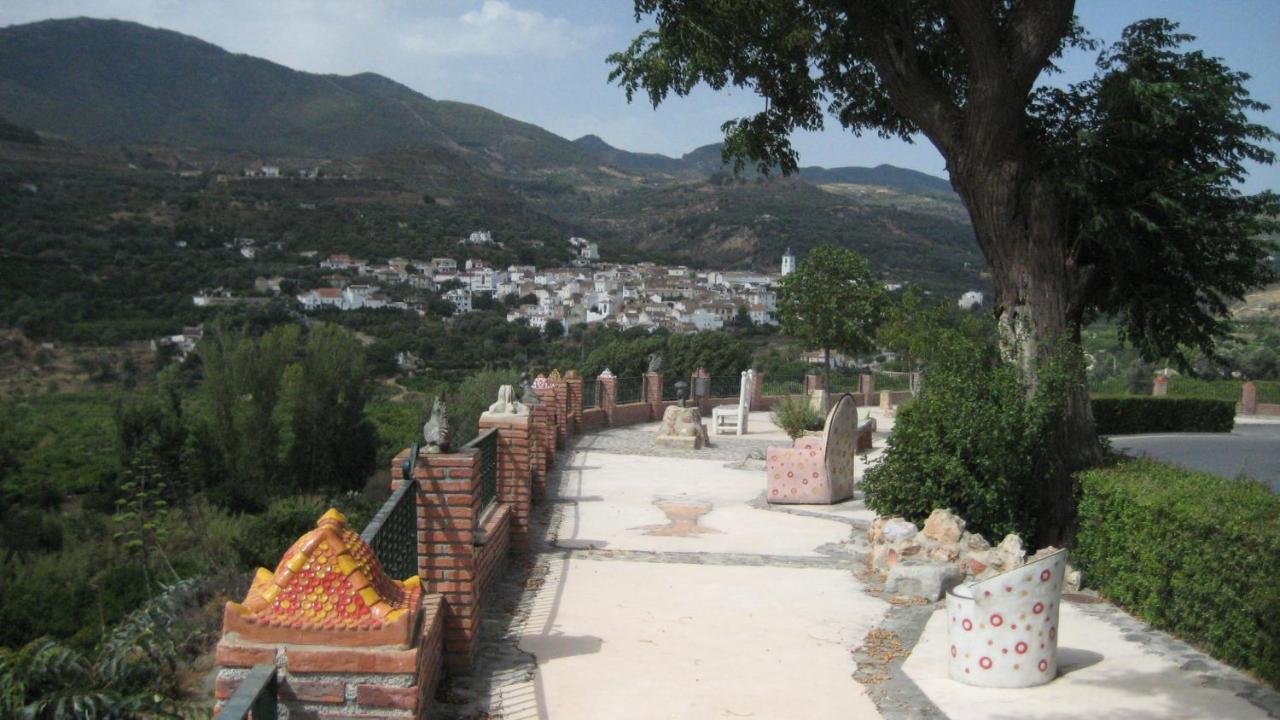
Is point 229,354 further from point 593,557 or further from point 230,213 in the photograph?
point 230,213

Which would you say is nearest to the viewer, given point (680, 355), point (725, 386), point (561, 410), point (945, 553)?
point (945, 553)

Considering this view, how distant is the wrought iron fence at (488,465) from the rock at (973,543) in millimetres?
4018

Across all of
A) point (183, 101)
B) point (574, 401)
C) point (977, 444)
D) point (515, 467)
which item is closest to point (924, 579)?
point (977, 444)

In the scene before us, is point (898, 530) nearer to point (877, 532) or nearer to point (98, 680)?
point (877, 532)

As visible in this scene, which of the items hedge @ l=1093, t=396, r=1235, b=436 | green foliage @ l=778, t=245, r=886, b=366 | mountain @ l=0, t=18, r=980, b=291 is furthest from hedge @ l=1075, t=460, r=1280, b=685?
mountain @ l=0, t=18, r=980, b=291

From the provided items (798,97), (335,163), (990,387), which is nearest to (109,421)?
(798,97)

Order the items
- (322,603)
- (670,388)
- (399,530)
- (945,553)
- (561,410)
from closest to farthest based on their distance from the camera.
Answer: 1. (322,603)
2. (399,530)
3. (945,553)
4. (561,410)
5. (670,388)

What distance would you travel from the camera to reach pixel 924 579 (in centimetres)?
805

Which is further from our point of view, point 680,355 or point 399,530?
point 680,355

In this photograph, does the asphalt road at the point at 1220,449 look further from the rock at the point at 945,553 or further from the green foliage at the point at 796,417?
the rock at the point at 945,553

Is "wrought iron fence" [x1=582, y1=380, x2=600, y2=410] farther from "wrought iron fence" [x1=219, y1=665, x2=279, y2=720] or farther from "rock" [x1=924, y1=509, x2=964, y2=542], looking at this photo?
"wrought iron fence" [x1=219, y1=665, x2=279, y2=720]

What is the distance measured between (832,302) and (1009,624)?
20.6 m

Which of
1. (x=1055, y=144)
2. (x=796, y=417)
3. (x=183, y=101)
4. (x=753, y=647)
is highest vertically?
(x=183, y=101)

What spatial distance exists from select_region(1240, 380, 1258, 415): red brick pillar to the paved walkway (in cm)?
3129
